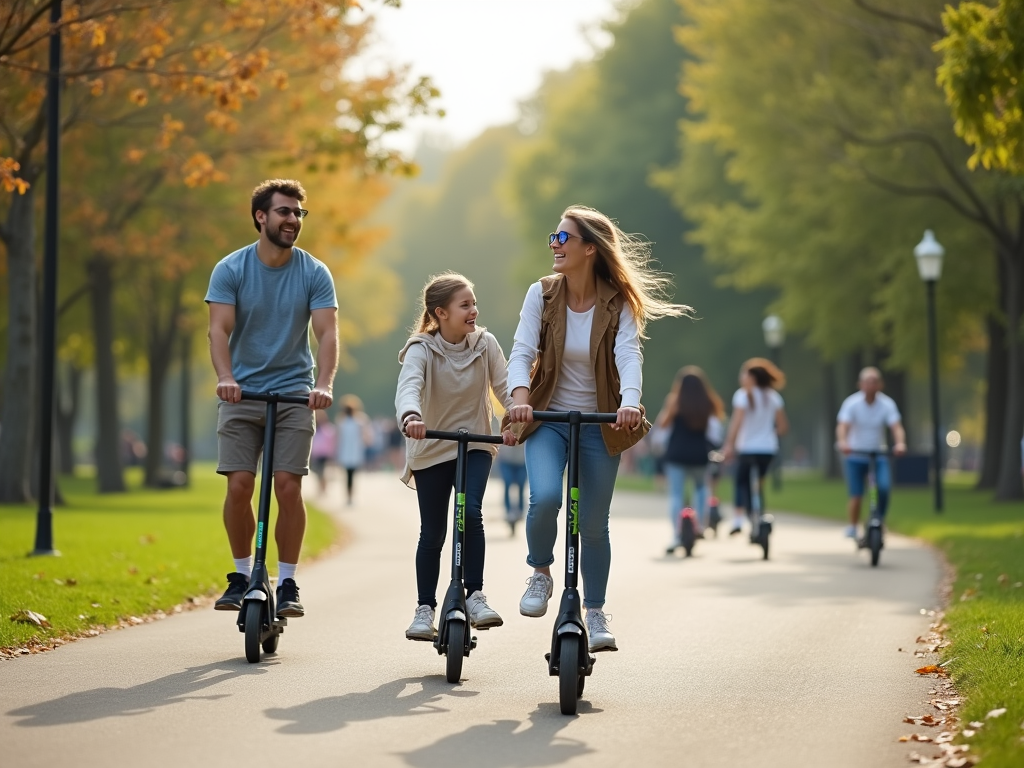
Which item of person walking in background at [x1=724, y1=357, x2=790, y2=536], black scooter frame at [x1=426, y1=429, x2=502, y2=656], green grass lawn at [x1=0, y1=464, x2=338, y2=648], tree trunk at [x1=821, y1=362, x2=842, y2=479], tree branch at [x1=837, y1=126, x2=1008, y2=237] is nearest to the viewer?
black scooter frame at [x1=426, y1=429, x2=502, y2=656]

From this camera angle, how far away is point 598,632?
23.4 feet

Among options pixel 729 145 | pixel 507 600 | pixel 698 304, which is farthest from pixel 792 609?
pixel 698 304

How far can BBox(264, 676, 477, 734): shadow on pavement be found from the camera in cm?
632

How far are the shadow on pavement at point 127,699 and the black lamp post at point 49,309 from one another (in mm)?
5789

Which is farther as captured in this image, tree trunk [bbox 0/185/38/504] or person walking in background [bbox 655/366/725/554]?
tree trunk [bbox 0/185/38/504]

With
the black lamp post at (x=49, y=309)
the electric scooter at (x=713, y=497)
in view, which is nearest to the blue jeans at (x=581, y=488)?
the black lamp post at (x=49, y=309)

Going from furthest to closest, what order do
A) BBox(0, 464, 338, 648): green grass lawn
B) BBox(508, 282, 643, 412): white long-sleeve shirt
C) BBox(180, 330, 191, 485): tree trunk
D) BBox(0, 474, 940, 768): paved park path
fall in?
1. BBox(180, 330, 191, 485): tree trunk
2. BBox(0, 464, 338, 648): green grass lawn
3. BBox(508, 282, 643, 412): white long-sleeve shirt
4. BBox(0, 474, 940, 768): paved park path

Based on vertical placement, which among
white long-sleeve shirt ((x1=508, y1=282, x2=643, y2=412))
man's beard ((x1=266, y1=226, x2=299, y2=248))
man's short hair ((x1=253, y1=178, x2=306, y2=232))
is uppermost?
man's short hair ((x1=253, y1=178, x2=306, y2=232))

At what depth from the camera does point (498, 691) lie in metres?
7.28

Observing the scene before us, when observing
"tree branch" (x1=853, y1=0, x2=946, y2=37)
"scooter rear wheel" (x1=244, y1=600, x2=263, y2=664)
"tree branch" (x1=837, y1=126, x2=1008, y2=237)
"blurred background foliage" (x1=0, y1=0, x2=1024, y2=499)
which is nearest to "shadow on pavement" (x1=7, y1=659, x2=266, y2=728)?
"scooter rear wheel" (x1=244, y1=600, x2=263, y2=664)

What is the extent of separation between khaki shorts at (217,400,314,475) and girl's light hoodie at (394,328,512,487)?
0.64m

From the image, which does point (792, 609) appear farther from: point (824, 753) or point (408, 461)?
point (824, 753)

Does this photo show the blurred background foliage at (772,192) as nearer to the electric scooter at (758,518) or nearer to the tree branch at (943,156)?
the tree branch at (943,156)

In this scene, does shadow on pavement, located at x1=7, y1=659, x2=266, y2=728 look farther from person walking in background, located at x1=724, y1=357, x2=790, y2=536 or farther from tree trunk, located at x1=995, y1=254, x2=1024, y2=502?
tree trunk, located at x1=995, y1=254, x2=1024, y2=502
